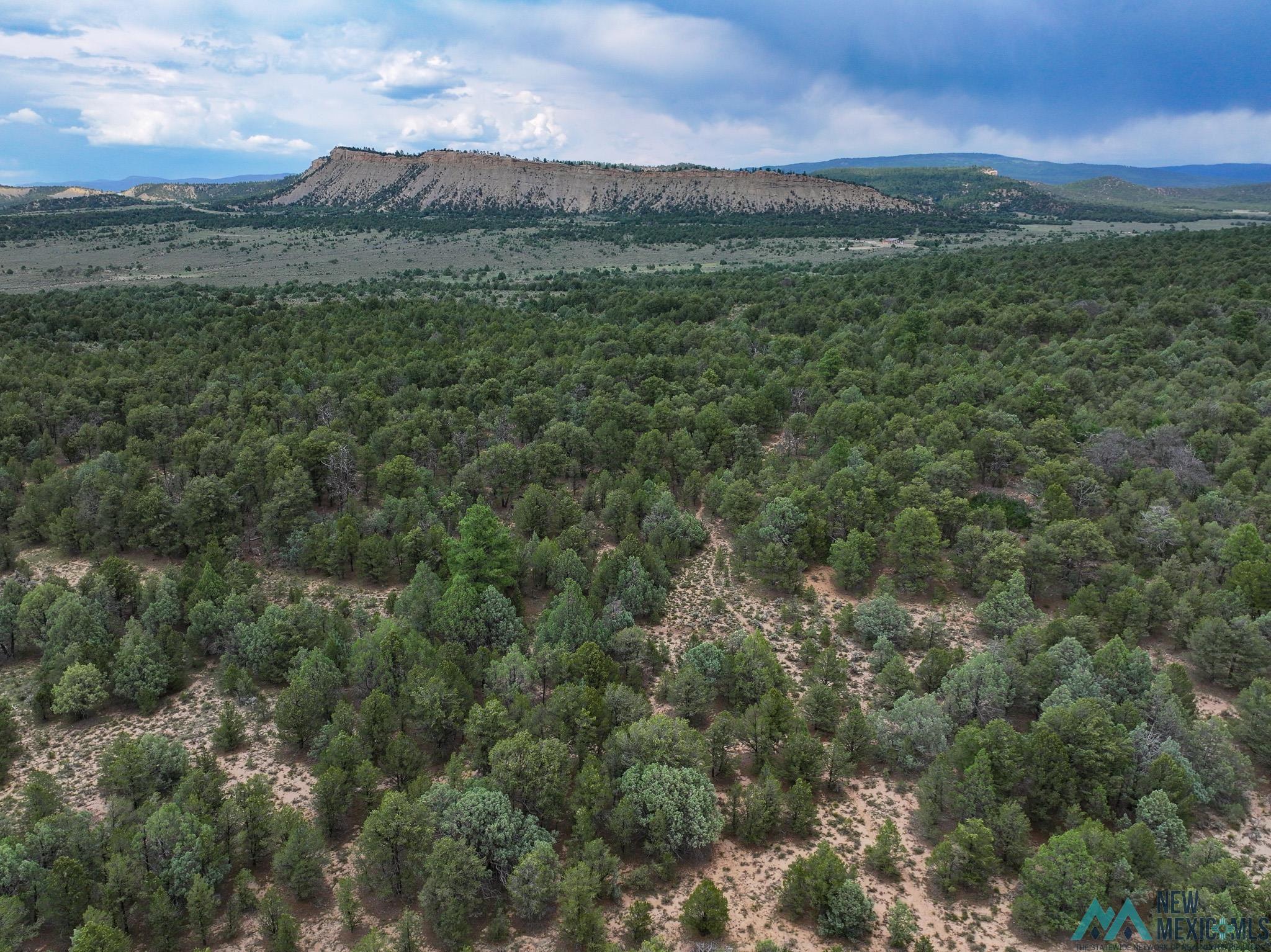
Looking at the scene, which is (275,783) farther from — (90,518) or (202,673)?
(90,518)

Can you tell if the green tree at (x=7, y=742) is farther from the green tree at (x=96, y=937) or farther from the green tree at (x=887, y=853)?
the green tree at (x=887, y=853)

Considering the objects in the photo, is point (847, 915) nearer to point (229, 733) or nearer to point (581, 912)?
point (581, 912)

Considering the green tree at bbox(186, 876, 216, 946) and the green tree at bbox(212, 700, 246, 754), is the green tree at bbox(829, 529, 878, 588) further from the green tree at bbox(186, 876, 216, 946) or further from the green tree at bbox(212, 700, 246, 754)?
the green tree at bbox(186, 876, 216, 946)

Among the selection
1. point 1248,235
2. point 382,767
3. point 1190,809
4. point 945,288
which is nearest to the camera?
point 1190,809

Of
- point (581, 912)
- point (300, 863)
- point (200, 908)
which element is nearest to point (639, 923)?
point (581, 912)

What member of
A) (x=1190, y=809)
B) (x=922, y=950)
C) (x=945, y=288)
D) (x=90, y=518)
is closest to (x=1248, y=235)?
(x=945, y=288)

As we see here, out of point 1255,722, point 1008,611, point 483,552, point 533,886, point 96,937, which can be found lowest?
point 533,886

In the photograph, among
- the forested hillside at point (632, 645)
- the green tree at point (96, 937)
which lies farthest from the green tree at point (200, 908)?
the green tree at point (96, 937)

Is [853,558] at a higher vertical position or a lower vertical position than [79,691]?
higher
